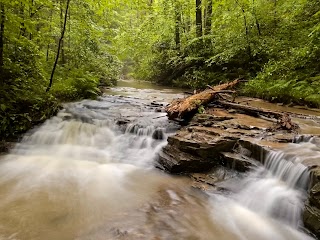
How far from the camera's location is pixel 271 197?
13.2 feet

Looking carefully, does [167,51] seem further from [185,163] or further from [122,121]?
[185,163]

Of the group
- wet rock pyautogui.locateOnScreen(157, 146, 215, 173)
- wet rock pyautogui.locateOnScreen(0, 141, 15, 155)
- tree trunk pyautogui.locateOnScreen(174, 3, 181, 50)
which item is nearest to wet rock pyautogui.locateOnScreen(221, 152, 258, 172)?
wet rock pyautogui.locateOnScreen(157, 146, 215, 173)

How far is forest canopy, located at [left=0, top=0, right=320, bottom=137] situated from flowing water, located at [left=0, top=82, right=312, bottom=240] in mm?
1589

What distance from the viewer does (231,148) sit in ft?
16.5

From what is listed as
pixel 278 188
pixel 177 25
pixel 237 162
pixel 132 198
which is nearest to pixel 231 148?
pixel 237 162

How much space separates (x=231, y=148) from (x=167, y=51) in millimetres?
13448

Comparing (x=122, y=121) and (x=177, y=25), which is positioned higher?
(x=177, y=25)

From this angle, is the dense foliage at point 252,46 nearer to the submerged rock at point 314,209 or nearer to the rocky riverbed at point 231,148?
the rocky riverbed at point 231,148

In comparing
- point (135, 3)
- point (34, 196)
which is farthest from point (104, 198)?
point (135, 3)

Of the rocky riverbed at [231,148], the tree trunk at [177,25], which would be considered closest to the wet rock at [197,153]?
the rocky riverbed at [231,148]

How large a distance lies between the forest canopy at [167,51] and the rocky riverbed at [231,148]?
3430 millimetres

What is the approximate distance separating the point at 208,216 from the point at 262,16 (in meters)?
10.4

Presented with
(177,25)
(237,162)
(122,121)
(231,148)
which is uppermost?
(177,25)

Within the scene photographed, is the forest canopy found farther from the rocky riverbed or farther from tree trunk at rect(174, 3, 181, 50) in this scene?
the rocky riverbed
